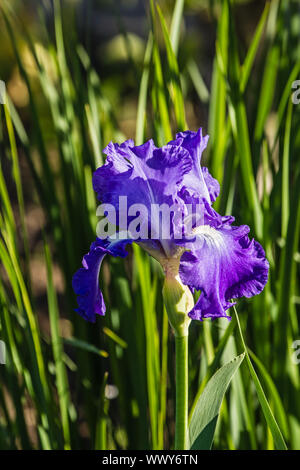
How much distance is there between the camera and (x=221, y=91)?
0.77 m

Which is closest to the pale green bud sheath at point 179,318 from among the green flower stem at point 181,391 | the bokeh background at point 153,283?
the green flower stem at point 181,391

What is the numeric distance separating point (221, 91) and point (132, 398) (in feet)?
1.46

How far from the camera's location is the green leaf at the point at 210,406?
0.52 metres

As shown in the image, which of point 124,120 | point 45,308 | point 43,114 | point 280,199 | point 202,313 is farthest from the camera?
point 124,120

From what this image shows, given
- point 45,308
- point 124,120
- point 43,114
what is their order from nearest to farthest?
point 45,308
point 43,114
point 124,120

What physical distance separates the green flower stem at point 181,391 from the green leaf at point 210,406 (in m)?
0.01

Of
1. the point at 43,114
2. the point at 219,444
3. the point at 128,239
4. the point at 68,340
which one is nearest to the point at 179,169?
the point at 128,239

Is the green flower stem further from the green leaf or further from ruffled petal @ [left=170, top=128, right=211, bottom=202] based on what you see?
ruffled petal @ [left=170, top=128, right=211, bottom=202]

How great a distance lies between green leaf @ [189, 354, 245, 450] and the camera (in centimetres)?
52

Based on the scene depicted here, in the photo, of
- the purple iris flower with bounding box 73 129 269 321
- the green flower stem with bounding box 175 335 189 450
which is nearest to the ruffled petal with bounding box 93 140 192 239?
the purple iris flower with bounding box 73 129 269 321

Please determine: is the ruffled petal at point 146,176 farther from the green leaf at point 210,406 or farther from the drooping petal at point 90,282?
the green leaf at point 210,406

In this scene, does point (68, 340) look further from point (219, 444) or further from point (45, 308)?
point (45, 308)

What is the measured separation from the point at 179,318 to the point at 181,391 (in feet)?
0.23

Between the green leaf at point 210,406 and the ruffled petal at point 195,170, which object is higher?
the ruffled petal at point 195,170
